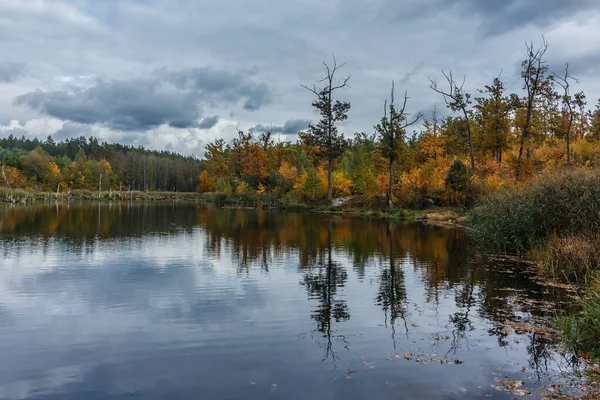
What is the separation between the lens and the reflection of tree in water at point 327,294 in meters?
9.98

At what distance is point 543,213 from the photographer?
56.9 feet

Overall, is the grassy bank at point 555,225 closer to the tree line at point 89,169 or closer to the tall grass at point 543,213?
the tall grass at point 543,213

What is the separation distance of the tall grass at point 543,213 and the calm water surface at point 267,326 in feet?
5.50

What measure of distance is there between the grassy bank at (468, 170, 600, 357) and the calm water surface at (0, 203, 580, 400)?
1.17 metres

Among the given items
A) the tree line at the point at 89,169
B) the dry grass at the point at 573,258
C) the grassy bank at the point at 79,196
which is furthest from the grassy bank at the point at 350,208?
the tree line at the point at 89,169

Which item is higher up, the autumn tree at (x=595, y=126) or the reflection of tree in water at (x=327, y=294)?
the autumn tree at (x=595, y=126)

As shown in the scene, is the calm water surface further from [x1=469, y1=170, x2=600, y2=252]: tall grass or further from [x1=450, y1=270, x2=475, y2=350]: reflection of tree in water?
[x1=469, y1=170, x2=600, y2=252]: tall grass

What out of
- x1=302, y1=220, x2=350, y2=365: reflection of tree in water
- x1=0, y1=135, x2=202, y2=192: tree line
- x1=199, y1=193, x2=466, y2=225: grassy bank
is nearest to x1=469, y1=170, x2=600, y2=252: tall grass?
x1=302, y1=220, x2=350, y2=365: reflection of tree in water

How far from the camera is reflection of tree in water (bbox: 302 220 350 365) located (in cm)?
998

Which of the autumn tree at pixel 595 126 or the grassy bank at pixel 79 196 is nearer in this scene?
the autumn tree at pixel 595 126

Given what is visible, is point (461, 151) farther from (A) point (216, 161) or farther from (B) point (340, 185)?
(A) point (216, 161)

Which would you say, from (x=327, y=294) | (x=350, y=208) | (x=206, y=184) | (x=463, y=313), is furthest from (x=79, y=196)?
(x=463, y=313)

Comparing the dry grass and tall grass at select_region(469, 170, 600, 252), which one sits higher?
tall grass at select_region(469, 170, 600, 252)

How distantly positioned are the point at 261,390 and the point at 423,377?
8.83 ft
